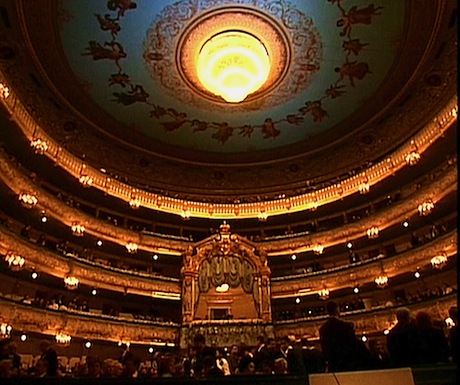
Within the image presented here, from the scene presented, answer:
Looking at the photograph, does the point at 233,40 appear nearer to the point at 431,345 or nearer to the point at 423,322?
the point at 423,322

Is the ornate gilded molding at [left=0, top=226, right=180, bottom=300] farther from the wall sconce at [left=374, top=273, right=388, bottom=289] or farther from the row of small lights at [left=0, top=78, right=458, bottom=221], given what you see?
the wall sconce at [left=374, top=273, right=388, bottom=289]

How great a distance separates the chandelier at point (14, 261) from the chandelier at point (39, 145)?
15.6 feet

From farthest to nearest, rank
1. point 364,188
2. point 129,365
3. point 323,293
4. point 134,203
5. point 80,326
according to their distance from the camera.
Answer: point 134,203, point 364,188, point 323,293, point 80,326, point 129,365

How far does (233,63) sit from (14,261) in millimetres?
12706

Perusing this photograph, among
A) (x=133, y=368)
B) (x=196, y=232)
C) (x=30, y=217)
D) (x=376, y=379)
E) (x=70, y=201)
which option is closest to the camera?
(x=376, y=379)

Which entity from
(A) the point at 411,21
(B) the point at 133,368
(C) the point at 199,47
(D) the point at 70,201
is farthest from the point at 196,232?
(B) the point at 133,368

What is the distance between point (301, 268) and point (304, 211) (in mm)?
3645

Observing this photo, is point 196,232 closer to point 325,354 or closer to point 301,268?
point 301,268

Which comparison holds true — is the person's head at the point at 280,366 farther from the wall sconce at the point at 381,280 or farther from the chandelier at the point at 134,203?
the chandelier at the point at 134,203

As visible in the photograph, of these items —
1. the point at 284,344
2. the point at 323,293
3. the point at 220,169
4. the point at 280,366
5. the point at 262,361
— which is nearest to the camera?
the point at 280,366

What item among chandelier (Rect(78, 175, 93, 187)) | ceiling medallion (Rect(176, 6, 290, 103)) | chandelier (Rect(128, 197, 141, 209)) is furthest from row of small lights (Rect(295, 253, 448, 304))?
chandelier (Rect(78, 175, 93, 187))

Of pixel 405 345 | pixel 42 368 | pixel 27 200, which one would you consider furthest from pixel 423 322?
pixel 27 200

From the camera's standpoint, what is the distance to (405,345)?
25.1 feet

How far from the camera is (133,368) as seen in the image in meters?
10.4
